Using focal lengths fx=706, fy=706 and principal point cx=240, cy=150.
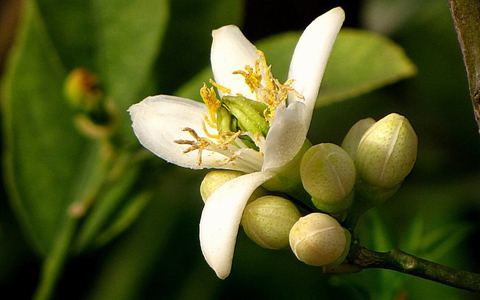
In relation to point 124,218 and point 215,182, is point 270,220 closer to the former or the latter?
point 215,182

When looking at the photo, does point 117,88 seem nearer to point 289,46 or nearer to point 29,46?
point 29,46

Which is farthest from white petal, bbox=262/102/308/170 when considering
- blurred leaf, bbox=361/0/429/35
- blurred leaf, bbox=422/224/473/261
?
blurred leaf, bbox=361/0/429/35

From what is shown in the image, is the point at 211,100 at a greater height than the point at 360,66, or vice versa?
the point at 211,100

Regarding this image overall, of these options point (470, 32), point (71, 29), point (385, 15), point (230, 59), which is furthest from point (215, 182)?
point (385, 15)

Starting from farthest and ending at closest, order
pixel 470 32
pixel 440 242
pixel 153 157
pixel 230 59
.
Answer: pixel 153 157
pixel 440 242
pixel 230 59
pixel 470 32

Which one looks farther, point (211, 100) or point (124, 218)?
point (124, 218)

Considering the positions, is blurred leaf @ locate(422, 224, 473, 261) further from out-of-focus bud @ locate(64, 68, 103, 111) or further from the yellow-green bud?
out-of-focus bud @ locate(64, 68, 103, 111)

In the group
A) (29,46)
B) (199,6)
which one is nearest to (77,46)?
(29,46)
